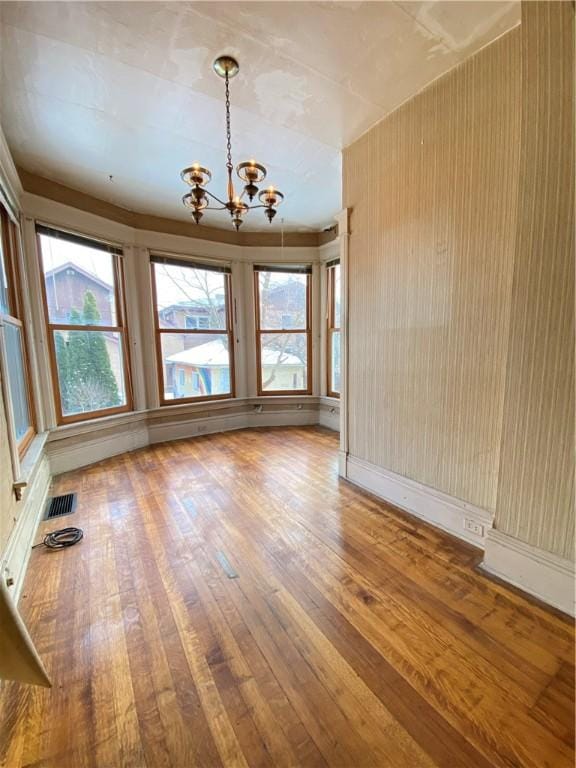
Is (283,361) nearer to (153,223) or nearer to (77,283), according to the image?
(153,223)

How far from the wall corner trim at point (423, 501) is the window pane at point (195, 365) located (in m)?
2.68

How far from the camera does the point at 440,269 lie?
2.20m

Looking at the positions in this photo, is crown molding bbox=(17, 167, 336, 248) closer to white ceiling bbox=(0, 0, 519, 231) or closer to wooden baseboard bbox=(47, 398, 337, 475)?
white ceiling bbox=(0, 0, 519, 231)

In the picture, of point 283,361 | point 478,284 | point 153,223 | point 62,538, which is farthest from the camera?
point 283,361

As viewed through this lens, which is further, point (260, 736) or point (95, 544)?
point (95, 544)

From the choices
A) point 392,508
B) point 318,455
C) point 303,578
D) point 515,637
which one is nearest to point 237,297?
point 318,455

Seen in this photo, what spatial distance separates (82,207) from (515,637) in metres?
5.01

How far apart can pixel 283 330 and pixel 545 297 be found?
387cm

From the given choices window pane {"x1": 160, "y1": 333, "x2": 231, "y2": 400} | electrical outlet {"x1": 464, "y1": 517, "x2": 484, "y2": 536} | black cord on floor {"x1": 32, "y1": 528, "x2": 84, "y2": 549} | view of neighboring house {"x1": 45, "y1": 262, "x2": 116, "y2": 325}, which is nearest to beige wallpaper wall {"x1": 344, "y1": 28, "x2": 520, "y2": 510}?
electrical outlet {"x1": 464, "y1": 517, "x2": 484, "y2": 536}

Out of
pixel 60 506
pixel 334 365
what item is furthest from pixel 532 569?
pixel 334 365

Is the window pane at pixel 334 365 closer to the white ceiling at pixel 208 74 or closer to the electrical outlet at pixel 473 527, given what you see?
the white ceiling at pixel 208 74

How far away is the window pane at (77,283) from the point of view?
11.0ft

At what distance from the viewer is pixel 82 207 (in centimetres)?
355

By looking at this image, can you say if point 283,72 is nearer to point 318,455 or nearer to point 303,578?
point 303,578
